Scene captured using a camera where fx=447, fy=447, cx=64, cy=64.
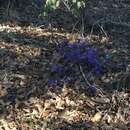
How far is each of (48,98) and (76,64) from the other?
2.66 ft

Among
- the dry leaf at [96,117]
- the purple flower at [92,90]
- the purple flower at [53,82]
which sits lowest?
the dry leaf at [96,117]

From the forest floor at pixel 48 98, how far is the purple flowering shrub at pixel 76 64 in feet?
0.38

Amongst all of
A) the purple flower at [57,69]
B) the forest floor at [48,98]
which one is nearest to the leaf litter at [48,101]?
the forest floor at [48,98]

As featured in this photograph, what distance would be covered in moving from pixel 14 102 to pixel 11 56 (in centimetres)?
117

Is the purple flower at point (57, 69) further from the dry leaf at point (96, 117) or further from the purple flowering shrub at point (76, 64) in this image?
the dry leaf at point (96, 117)

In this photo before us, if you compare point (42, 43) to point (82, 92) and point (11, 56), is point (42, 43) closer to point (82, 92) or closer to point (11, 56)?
point (11, 56)

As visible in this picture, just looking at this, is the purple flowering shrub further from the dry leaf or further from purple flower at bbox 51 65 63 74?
the dry leaf

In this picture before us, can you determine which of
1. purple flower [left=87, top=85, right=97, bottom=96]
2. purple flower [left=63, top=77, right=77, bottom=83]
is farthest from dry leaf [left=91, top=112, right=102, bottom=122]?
purple flower [left=63, top=77, right=77, bottom=83]

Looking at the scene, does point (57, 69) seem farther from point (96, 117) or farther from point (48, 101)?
point (96, 117)

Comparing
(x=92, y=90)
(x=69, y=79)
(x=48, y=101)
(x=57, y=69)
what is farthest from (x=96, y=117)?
(x=57, y=69)

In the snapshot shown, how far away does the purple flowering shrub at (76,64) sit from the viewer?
601 centimetres

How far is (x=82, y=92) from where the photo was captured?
229 inches

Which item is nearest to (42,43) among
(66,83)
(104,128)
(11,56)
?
(11,56)

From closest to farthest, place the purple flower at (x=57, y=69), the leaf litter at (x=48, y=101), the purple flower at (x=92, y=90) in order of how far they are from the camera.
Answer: the leaf litter at (x=48, y=101) → the purple flower at (x=92, y=90) → the purple flower at (x=57, y=69)
